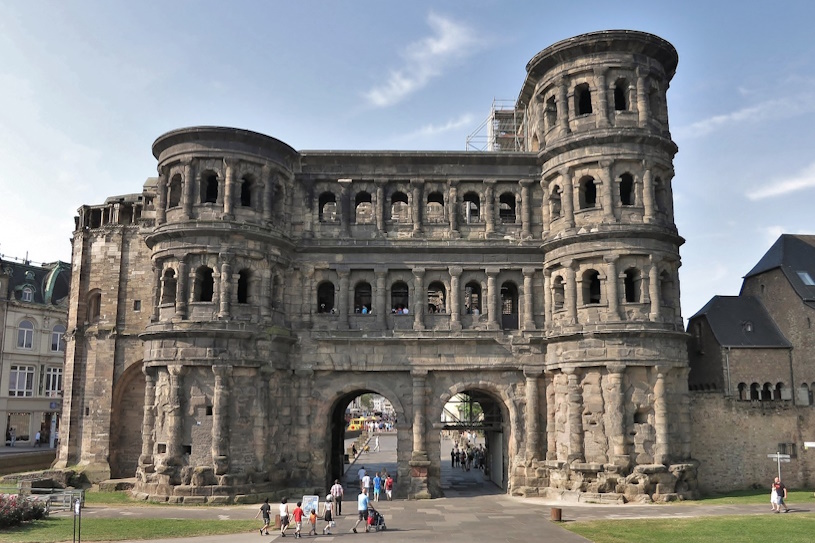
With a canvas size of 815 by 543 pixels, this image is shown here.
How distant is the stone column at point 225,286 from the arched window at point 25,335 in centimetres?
3495

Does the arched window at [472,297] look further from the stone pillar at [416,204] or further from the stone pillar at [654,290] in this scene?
the stone pillar at [654,290]

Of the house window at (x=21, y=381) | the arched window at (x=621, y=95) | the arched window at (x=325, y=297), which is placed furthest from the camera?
the house window at (x=21, y=381)

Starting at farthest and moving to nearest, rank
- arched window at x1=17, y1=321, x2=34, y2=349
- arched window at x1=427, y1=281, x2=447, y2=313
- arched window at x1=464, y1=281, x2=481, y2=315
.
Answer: arched window at x1=17, y1=321, x2=34, y2=349 < arched window at x1=427, y1=281, x2=447, y2=313 < arched window at x1=464, y1=281, x2=481, y2=315

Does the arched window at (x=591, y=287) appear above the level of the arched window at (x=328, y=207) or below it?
below

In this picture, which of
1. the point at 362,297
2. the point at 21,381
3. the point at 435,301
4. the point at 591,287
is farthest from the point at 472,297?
the point at 21,381

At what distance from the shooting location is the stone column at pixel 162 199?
3503cm

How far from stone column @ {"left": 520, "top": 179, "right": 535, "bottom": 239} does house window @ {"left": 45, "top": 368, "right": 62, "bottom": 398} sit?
46.8 meters

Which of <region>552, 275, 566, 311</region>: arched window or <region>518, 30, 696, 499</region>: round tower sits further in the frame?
<region>552, 275, 566, 311</region>: arched window

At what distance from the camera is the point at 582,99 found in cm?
3684

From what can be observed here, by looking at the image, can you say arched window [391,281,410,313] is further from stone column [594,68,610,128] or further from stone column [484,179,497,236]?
stone column [594,68,610,128]

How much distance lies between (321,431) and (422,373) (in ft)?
19.9

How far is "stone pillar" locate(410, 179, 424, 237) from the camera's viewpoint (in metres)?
36.9

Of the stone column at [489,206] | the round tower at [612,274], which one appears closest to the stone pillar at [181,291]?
the stone column at [489,206]

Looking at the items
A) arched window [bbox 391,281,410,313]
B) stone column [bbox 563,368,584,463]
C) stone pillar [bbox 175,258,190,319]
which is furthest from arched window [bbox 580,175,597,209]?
stone pillar [bbox 175,258,190,319]
